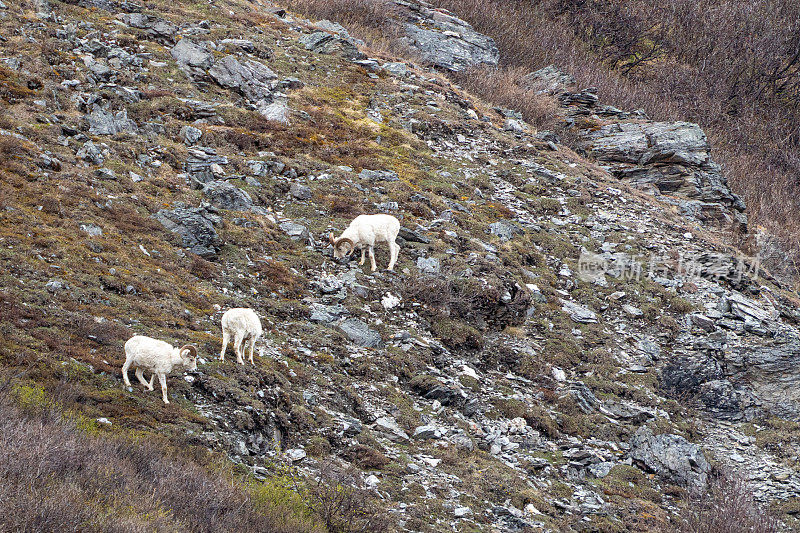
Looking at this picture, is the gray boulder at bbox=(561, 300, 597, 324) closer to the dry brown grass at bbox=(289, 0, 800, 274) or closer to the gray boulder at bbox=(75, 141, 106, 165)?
the gray boulder at bbox=(75, 141, 106, 165)

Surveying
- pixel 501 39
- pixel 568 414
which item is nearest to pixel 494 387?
pixel 568 414

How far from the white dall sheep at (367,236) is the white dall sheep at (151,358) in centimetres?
578

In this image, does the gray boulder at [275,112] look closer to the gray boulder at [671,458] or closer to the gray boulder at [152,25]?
the gray boulder at [152,25]

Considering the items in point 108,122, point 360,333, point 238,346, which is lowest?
point 108,122

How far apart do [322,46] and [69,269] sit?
18744 millimetres

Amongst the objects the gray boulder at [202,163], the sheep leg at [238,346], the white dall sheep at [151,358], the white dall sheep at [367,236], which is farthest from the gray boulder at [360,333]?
the gray boulder at [202,163]

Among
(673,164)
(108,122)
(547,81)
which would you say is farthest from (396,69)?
(108,122)

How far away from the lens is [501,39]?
122 feet

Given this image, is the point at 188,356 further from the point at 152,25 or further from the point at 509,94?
the point at 509,94

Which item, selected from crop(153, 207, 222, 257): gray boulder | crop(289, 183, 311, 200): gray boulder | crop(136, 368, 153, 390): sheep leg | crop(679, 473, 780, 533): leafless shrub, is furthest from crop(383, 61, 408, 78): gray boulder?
crop(136, 368, 153, 390): sheep leg

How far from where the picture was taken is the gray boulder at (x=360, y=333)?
→ 11109 millimetres

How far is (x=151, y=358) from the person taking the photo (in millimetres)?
7602

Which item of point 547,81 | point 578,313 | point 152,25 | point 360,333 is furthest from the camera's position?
Result: point 547,81

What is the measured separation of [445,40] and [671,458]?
27643 millimetres
